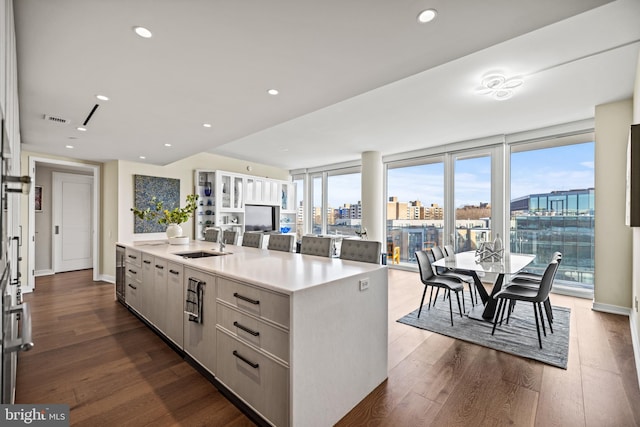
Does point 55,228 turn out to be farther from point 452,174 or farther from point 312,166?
point 452,174

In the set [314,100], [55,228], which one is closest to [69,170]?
[55,228]

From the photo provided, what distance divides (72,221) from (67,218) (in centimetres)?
12

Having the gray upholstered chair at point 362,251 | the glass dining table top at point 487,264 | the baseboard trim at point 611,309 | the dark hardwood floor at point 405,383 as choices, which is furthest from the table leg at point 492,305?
the gray upholstered chair at point 362,251

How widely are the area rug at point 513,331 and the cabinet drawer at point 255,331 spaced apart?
2.20m

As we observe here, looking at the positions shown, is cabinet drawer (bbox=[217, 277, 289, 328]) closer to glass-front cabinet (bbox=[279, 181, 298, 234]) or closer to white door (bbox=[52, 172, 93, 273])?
glass-front cabinet (bbox=[279, 181, 298, 234])

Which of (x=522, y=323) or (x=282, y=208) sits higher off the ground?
(x=282, y=208)

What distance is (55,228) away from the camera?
6.17 meters

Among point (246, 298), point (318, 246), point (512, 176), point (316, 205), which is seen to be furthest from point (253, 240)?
point (512, 176)

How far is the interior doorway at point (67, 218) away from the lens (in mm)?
5812

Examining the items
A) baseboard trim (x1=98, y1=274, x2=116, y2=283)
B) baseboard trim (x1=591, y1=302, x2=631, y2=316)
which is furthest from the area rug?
baseboard trim (x1=98, y1=274, x2=116, y2=283)

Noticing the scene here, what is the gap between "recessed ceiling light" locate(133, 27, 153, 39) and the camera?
1.70 meters

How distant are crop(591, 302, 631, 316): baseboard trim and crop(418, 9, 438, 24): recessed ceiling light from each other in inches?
175

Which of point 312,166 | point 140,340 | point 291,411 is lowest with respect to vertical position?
point 140,340

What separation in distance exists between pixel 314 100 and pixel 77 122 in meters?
2.86
